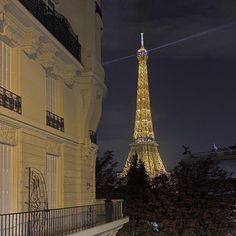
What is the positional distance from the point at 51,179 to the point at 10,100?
5879 millimetres

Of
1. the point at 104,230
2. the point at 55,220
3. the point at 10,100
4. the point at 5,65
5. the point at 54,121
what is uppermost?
the point at 5,65

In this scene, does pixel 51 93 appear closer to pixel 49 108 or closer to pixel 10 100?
pixel 49 108

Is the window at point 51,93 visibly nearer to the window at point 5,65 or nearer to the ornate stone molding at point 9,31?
the ornate stone molding at point 9,31

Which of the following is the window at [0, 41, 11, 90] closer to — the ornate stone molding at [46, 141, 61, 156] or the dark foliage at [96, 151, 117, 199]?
the ornate stone molding at [46, 141, 61, 156]

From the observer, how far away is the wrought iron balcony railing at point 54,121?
24031mm

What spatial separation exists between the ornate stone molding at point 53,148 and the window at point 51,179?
187 millimetres

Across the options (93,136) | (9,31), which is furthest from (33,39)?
(93,136)

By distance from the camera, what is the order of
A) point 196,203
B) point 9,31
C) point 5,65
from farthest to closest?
point 196,203 → point 5,65 → point 9,31

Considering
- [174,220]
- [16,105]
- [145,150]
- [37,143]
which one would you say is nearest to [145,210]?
[174,220]

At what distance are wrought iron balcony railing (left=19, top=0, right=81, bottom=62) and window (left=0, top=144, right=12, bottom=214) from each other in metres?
4.55

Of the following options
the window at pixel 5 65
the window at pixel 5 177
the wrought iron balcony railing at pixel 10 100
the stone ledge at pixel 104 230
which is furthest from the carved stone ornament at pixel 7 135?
the stone ledge at pixel 104 230

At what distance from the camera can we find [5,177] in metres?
19.6

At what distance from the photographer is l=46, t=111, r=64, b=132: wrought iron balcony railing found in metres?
24.0

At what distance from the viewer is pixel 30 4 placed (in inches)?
846
